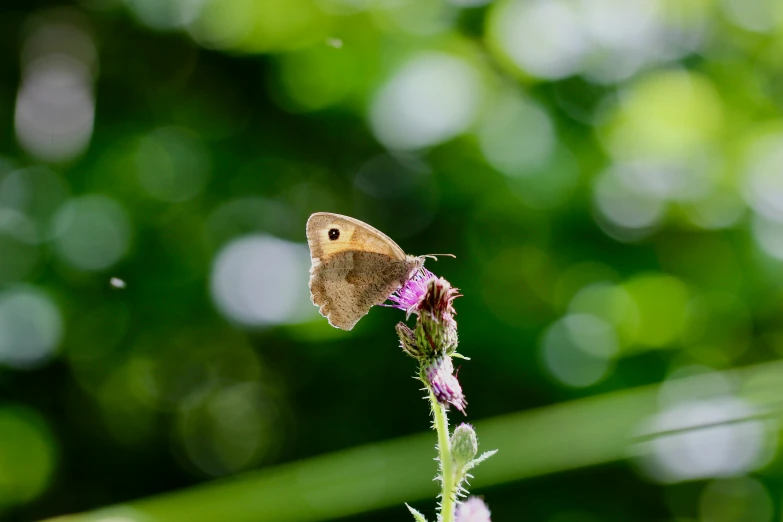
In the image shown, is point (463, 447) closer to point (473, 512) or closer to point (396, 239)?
point (473, 512)

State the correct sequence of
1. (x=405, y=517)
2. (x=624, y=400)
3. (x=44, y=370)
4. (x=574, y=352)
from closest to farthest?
(x=624, y=400), (x=405, y=517), (x=574, y=352), (x=44, y=370)

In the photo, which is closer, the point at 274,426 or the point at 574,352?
the point at 574,352

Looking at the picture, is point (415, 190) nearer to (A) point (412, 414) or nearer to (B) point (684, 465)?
(A) point (412, 414)

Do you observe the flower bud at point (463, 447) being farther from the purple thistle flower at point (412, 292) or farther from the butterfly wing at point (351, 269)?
the butterfly wing at point (351, 269)

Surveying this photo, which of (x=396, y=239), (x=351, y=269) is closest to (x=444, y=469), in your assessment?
(x=351, y=269)

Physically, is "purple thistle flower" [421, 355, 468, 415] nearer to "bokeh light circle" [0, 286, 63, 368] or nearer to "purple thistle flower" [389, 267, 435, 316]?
"purple thistle flower" [389, 267, 435, 316]

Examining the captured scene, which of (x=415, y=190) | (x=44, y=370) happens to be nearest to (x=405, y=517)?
(x=415, y=190)

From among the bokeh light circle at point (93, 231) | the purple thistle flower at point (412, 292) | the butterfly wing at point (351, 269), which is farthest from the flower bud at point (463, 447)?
the bokeh light circle at point (93, 231)
